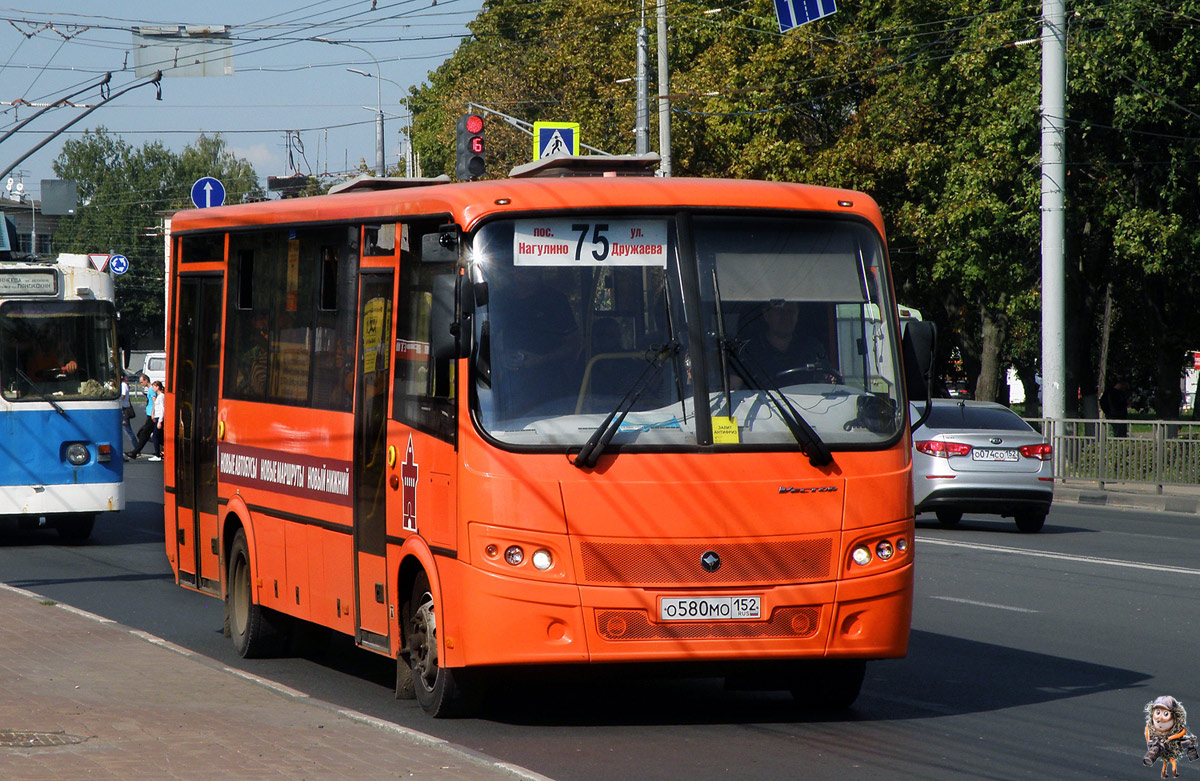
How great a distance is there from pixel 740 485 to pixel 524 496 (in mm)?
1002

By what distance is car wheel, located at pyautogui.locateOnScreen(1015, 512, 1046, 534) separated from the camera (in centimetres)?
2083

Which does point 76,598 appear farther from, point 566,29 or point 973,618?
point 566,29

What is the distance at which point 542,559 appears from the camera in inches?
310

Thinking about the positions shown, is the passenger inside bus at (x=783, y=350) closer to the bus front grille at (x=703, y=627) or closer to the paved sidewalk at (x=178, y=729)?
the bus front grille at (x=703, y=627)

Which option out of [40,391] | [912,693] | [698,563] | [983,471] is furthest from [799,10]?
[698,563]

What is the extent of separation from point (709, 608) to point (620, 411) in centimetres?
99

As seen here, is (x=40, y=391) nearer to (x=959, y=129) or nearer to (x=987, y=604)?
(x=987, y=604)

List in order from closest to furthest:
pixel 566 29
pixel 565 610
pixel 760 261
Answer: pixel 565 610 < pixel 760 261 < pixel 566 29

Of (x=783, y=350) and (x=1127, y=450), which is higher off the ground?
(x=783, y=350)

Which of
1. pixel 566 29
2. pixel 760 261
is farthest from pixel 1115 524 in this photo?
pixel 566 29

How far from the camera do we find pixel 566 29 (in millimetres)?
53844

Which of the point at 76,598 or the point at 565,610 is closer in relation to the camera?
the point at 565,610

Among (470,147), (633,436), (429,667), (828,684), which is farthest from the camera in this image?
(470,147)

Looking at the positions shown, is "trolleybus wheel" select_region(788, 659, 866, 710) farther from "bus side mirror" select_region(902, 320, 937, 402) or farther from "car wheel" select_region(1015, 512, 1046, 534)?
"car wheel" select_region(1015, 512, 1046, 534)
